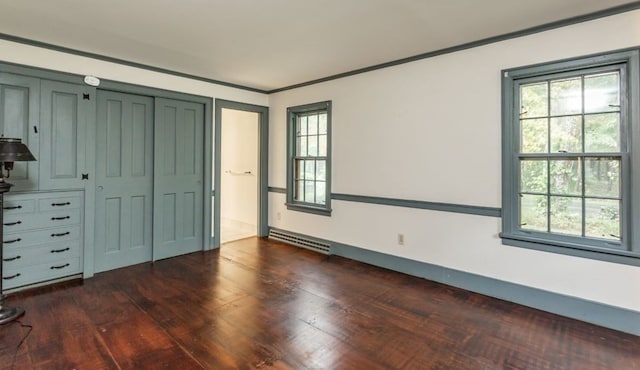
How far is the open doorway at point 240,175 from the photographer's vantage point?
5.55 meters

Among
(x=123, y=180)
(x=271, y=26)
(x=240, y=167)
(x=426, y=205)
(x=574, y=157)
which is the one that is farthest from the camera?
(x=240, y=167)

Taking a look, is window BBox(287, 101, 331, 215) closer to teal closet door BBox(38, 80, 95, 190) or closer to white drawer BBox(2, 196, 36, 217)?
teal closet door BBox(38, 80, 95, 190)

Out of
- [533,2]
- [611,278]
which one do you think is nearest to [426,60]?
[533,2]

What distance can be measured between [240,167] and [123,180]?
7.61 ft

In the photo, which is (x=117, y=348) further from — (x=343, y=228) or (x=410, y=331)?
(x=343, y=228)

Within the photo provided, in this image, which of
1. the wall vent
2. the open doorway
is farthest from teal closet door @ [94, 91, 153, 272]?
the wall vent

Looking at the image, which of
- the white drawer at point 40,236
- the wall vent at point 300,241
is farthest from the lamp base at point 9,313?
the wall vent at point 300,241

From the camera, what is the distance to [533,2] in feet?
7.89

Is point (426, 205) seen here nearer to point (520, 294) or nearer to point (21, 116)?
point (520, 294)

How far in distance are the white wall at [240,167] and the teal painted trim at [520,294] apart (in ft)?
8.05

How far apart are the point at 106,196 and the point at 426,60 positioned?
393 cm

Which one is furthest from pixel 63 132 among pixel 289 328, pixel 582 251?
pixel 582 251

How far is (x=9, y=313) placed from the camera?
2602mm

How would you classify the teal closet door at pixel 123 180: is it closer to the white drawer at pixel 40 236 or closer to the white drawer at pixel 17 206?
the white drawer at pixel 40 236
